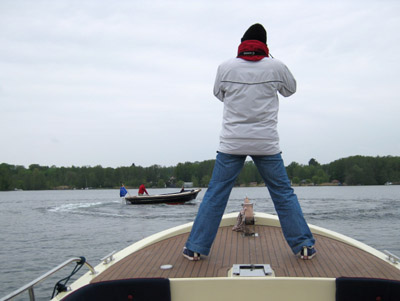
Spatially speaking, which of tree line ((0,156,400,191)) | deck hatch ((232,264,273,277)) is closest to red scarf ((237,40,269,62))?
deck hatch ((232,264,273,277))

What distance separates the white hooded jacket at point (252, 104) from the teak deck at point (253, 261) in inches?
34.3

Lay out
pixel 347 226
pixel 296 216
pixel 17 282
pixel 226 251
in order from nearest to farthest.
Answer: pixel 296 216 → pixel 226 251 → pixel 17 282 → pixel 347 226

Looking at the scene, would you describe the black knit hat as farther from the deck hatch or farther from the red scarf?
the deck hatch

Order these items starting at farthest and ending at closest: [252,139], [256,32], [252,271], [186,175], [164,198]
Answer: [186,175] < [164,198] < [256,32] < [252,139] < [252,271]

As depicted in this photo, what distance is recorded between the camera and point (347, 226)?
805 inches

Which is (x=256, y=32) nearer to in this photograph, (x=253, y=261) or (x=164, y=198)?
(x=253, y=261)

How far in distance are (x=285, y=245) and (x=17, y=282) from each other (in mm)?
8133

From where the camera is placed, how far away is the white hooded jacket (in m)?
3.22

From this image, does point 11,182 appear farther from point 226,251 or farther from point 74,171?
point 226,251

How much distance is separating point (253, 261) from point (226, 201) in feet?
1.72

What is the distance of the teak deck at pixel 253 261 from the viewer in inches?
115

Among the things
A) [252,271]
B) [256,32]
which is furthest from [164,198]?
[252,271]

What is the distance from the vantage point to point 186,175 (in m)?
110

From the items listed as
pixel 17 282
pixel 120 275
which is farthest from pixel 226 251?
pixel 17 282
